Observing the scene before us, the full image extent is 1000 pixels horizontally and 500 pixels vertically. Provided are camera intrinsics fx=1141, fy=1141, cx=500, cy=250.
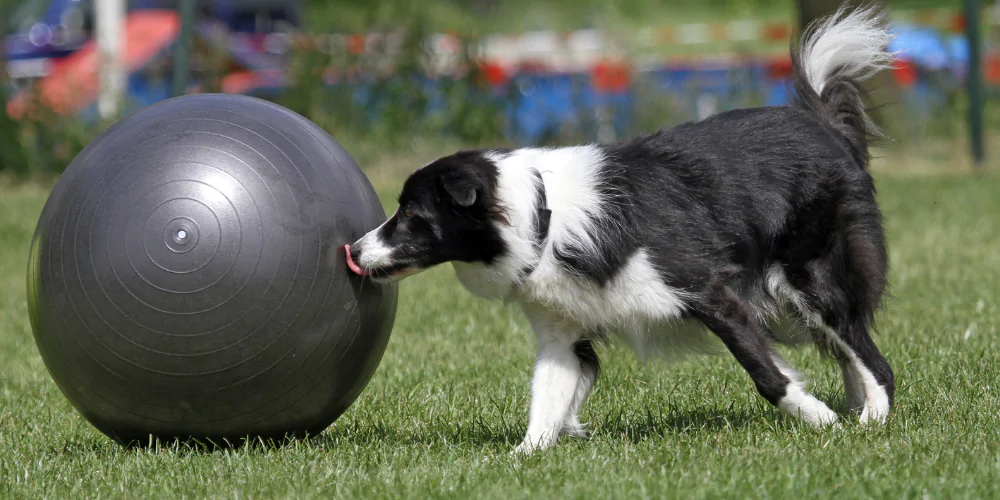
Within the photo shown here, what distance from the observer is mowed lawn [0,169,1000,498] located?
152 inches

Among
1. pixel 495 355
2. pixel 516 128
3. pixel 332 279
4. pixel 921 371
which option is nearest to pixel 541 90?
pixel 516 128

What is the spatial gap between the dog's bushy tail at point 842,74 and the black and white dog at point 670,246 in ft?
0.55

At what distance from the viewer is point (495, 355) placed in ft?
21.8

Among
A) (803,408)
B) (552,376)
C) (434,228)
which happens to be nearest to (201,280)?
(434,228)

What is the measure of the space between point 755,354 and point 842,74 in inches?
61.8

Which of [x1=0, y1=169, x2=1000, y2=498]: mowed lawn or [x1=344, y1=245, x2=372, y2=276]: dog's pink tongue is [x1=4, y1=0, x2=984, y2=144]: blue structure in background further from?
[x1=344, y1=245, x2=372, y2=276]: dog's pink tongue

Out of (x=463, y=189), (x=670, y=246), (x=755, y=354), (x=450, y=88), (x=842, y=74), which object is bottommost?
(x=755, y=354)

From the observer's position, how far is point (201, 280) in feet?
13.6

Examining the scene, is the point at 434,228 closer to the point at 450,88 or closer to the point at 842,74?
the point at 842,74

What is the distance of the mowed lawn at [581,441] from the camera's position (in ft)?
12.7

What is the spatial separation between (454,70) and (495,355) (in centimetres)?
861

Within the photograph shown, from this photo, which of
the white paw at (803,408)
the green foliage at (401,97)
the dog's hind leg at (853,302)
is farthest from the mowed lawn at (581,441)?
the green foliage at (401,97)

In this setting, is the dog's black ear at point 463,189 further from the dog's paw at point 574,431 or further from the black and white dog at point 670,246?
the dog's paw at point 574,431

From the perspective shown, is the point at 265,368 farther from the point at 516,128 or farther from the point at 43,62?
the point at 43,62
